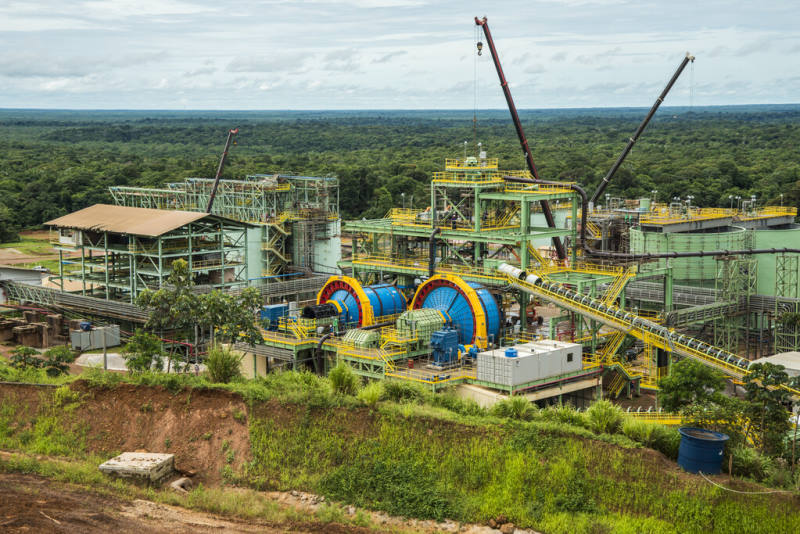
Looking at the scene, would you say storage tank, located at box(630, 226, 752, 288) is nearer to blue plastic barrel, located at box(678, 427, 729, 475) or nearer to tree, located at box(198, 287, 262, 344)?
tree, located at box(198, 287, 262, 344)

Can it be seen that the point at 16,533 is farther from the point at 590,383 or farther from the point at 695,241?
the point at 695,241

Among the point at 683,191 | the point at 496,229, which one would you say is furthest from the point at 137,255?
the point at 683,191

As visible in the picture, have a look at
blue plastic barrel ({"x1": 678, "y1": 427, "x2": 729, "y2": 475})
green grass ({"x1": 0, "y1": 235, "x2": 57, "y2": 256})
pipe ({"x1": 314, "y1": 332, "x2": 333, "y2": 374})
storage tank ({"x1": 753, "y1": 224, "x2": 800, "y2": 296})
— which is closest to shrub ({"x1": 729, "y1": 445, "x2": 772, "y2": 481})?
blue plastic barrel ({"x1": 678, "y1": 427, "x2": 729, "y2": 475})

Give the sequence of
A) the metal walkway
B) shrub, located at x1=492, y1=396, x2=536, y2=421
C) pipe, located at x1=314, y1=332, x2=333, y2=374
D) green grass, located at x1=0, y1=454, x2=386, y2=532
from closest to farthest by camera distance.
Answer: green grass, located at x1=0, y1=454, x2=386, y2=532 → shrub, located at x1=492, y1=396, x2=536, y2=421 → the metal walkway → pipe, located at x1=314, y1=332, x2=333, y2=374

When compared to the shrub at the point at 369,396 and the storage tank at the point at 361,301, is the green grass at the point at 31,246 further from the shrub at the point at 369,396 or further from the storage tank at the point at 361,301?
the shrub at the point at 369,396

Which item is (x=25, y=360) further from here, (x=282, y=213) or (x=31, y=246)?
(x=31, y=246)

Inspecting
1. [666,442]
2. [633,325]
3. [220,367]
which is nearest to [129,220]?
[220,367]
